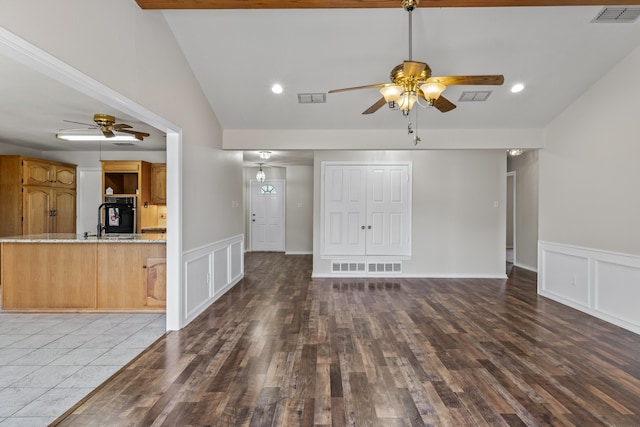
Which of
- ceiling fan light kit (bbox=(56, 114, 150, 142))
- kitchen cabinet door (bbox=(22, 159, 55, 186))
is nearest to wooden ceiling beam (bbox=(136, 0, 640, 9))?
ceiling fan light kit (bbox=(56, 114, 150, 142))

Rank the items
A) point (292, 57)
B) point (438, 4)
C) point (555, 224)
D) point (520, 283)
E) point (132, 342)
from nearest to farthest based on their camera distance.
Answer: point (438, 4) < point (132, 342) < point (292, 57) < point (555, 224) < point (520, 283)

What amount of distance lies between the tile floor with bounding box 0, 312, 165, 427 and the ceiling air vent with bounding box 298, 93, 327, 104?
3.29m

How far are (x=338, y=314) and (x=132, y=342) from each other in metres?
2.24

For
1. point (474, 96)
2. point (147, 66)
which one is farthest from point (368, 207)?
point (147, 66)

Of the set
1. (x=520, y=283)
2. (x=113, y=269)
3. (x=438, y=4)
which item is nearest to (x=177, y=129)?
(x=113, y=269)

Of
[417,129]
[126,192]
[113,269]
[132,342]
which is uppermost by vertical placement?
[417,129]

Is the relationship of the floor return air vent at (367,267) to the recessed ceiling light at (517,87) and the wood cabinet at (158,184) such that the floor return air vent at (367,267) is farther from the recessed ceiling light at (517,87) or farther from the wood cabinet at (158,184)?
the wood cabinet at (158,184)

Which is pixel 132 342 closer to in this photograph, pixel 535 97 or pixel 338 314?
pixel 338 314

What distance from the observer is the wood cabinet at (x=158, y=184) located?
661 centimetres

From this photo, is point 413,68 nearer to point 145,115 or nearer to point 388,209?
point 145,115

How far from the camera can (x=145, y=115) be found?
284cm

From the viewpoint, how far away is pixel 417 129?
16.4 ft

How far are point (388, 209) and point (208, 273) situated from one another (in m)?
3.41

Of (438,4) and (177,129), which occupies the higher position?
(438,4)
